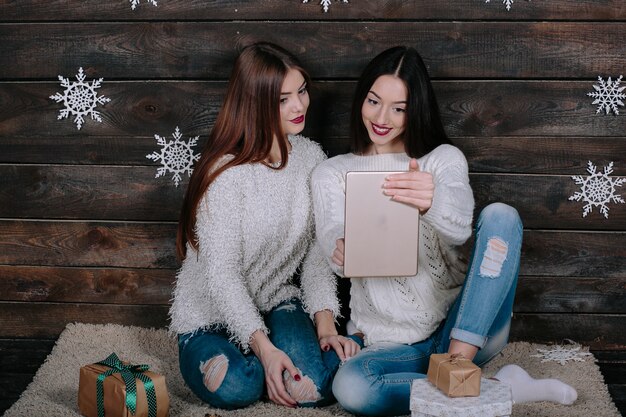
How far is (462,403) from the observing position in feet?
5.10

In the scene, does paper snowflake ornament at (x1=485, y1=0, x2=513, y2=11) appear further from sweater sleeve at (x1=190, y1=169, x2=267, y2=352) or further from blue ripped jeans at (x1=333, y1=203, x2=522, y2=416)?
sweater sleeve at (x1=190, y1=169, x2=267, y2=352)

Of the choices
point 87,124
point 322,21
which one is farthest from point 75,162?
point 322,21

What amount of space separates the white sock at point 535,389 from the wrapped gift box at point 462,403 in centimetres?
35

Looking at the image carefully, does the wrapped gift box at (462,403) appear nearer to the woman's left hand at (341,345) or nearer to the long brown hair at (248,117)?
the woman's left hand at (341,345)

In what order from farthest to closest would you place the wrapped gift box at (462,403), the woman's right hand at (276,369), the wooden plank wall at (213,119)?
1. the wooden plank wall at (213,119)
2. the woman's right hand at (276,369)
3. the wrapped gift box at (462,403)

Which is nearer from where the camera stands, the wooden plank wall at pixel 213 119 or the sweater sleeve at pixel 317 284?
the sweater sleeve at pixel 317 284

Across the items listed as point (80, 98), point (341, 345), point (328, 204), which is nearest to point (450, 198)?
point (328, 204)

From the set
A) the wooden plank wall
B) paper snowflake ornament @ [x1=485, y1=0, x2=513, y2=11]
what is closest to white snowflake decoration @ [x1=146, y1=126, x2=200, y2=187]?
the wooden plank wall

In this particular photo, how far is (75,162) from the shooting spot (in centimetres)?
238

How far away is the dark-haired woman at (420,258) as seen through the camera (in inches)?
71.9

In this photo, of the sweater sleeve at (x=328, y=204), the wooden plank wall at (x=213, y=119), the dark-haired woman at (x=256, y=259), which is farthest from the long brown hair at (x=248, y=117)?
the wooden plank wall at (x=213, y=119)

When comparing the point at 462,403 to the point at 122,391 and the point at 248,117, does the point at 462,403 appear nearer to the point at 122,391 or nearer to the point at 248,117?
the point at 122,391

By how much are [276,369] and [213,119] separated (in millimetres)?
768

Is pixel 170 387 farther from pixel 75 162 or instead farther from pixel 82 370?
pixel 75 162
